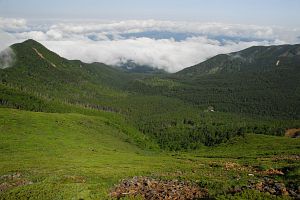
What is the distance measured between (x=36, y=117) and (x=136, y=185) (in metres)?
136

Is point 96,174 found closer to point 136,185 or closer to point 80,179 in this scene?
point 80,179

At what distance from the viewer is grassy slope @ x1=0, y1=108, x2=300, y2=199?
40.0 m

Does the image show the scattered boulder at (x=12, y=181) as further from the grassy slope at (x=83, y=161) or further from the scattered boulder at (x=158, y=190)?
the scattered boulder at (x=158, y=190)

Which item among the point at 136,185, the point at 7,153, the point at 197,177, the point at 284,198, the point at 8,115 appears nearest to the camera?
the point at 284,198

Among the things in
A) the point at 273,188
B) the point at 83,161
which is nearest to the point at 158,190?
the point at 273,188

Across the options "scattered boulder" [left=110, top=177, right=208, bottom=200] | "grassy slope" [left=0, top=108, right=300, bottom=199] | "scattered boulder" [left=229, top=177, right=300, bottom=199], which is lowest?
"grassy slope" [left=0, top=108, right=300, bottom=199]

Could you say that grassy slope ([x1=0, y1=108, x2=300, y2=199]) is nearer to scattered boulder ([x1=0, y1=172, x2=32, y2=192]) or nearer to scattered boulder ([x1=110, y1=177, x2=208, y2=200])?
scattered boulder ([x1=0, y1=172, x2=32, y2=192])

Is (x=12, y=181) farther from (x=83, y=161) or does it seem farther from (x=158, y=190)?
(x=83, y=161)

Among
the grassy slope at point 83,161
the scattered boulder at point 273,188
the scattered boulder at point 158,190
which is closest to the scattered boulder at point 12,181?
the grassy slope at point 83,161

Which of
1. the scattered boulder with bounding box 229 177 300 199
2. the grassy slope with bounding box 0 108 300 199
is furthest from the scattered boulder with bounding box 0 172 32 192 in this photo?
the scattered boulder with bounding box 229 177 300 199

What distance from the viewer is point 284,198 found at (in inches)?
1251

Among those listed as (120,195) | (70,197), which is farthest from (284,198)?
(70,197)

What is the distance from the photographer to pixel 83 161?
2881 inches

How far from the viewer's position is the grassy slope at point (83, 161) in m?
40.0
